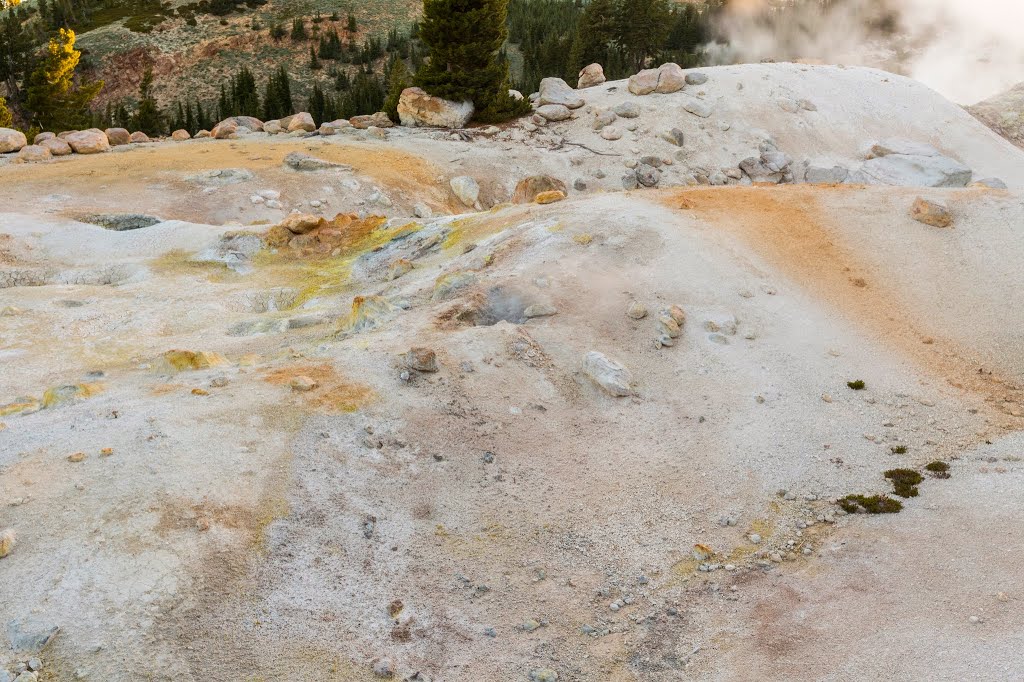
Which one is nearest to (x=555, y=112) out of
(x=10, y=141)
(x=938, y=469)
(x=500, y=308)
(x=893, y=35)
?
(x=10, y=141)

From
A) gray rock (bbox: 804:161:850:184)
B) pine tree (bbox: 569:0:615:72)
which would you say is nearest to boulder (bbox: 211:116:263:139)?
gray rock (bbox: 804:161:850:184)

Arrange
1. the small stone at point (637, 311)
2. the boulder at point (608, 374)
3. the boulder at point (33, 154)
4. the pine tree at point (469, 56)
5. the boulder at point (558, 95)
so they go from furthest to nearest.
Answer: the boulder at point (558, 95)
the pine tree at point (469, 56)
the boulder at point (33, 154)
the small stone at point (637, 311)
the boulder at point (608, 374)

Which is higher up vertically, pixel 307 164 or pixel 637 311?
pixel 637 311

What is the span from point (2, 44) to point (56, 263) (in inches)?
2804

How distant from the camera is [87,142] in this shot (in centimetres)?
3456

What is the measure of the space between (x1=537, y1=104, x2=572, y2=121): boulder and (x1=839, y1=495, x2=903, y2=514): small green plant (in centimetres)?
3079

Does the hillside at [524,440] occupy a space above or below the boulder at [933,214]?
below

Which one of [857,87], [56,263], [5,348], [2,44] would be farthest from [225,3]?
[5,348]

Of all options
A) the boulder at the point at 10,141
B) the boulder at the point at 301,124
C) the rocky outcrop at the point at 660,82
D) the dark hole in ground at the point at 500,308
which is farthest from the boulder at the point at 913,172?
the boulder at the point at 10,141

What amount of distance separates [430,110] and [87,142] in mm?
15657

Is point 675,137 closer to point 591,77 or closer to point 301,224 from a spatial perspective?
point 591,77

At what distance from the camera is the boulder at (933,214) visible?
19844mm

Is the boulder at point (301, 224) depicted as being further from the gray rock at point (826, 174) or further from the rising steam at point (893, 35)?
the rising steam at point (893, 35)

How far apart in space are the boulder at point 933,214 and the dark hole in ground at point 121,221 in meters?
22.0
